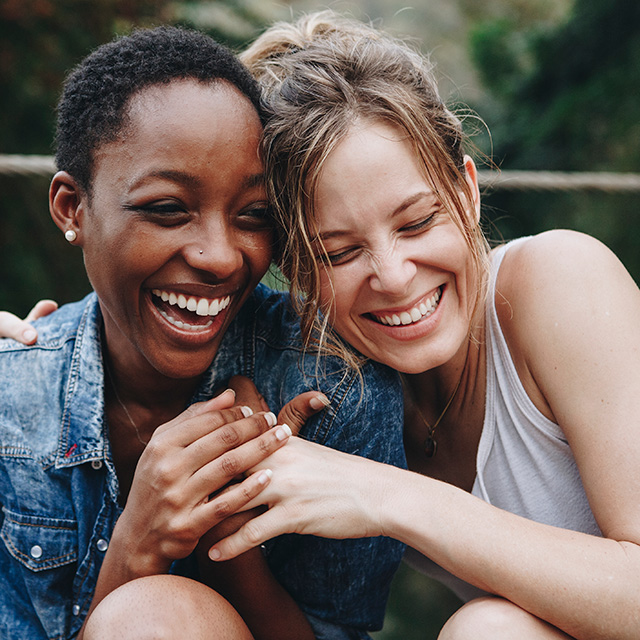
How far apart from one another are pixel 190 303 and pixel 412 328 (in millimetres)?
541

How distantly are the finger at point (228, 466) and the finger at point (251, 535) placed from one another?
105 millimetres

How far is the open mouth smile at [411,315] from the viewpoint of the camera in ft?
5.90

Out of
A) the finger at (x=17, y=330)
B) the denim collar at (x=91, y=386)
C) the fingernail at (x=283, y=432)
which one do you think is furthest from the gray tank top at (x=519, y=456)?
the finger at (x=17, y=330)

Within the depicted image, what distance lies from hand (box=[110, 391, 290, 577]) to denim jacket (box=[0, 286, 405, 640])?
0.91ft

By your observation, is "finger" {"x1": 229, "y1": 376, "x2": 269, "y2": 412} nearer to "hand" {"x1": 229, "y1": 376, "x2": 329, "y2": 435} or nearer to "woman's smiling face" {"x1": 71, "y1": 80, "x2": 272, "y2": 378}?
"hand" {"x1": 229, "y1": 376, "x2": 329, "y2": 435}

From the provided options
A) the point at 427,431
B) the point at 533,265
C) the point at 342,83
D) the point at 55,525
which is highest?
the point at 342,83

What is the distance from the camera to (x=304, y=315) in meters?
1.85

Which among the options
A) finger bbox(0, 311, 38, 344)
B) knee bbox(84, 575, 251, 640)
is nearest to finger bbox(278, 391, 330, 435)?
knee bbox(84, 575, 251, 640)

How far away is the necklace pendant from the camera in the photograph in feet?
6.99

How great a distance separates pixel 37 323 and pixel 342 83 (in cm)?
117

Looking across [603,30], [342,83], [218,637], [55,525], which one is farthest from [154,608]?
[603,30]

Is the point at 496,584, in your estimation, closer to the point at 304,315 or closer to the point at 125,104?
the point at 304,315

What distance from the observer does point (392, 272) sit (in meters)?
1.69

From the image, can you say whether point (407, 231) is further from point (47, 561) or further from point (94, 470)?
point (47, 561)
